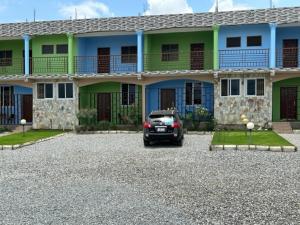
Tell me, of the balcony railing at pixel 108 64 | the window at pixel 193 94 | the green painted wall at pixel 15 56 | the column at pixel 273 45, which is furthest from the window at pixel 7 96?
the column at pixel 273 45

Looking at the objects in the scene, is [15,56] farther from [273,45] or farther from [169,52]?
[273,45]

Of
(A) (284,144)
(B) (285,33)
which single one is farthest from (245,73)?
(A) (284,144)

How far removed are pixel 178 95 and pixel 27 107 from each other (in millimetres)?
11184

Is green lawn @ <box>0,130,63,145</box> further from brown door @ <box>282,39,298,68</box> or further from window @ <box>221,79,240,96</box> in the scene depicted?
brown door @ <box>282,39,298,68</box>

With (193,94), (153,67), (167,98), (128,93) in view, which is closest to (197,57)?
(193,94)

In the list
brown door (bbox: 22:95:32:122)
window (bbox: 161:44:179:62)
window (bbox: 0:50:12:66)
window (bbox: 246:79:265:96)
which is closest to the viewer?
window (bbox: 246:79:265:96)

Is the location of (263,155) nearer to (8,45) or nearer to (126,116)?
(126,116)

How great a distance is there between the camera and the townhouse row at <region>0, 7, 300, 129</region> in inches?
950

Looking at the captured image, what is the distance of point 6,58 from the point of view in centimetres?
2998

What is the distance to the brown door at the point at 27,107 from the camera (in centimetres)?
2950

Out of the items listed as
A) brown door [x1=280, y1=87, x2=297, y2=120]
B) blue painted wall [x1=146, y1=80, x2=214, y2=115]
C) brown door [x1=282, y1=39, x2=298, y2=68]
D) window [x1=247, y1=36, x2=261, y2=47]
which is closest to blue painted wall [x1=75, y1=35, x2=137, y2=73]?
blue painted wall [x1=146, y1=80, x2=214, y2=115]

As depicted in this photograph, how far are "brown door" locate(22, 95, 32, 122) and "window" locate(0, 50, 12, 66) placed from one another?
282cm

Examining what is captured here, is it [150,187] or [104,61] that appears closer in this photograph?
[150,187]

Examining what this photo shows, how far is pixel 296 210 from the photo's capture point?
22.8 feet
